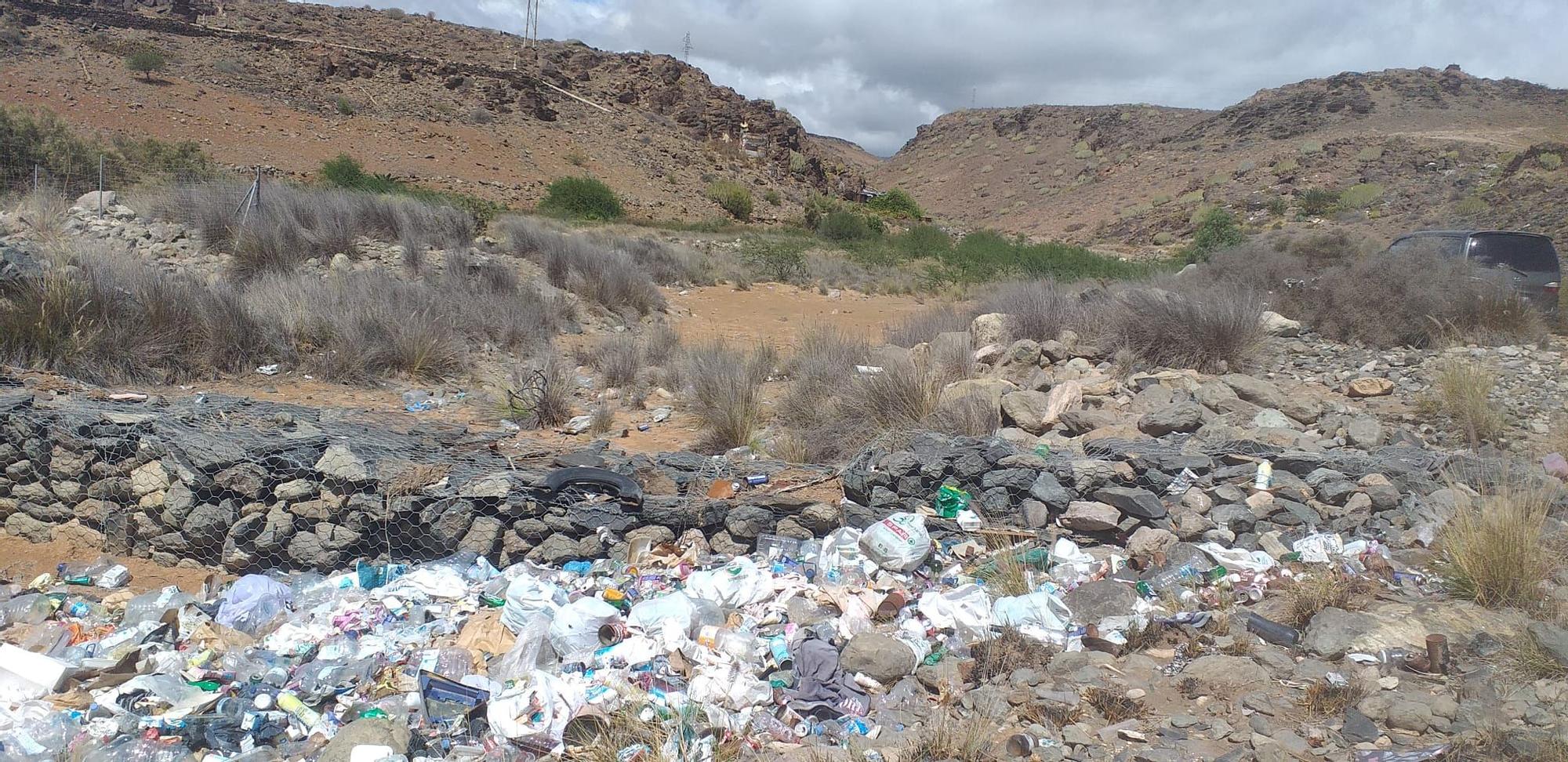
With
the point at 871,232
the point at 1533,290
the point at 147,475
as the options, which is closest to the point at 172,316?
the point at 147,475

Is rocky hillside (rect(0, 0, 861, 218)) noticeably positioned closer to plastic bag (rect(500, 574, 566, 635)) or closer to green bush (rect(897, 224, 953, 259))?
green bush (rect(897, 224, 953, 259))

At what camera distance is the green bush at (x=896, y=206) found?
44.4 metres

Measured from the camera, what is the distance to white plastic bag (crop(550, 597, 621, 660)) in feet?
12.4

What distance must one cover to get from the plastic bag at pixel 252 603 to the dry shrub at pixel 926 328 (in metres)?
7.71

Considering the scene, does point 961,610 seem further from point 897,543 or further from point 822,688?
point 822,688

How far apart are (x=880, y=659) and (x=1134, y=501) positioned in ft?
6.33

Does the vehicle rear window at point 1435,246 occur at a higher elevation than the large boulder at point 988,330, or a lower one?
higher

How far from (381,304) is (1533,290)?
14.3m

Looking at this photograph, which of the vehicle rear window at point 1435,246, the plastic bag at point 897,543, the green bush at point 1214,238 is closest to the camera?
the plastic bag at point 897,543

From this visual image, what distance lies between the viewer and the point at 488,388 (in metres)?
8.41

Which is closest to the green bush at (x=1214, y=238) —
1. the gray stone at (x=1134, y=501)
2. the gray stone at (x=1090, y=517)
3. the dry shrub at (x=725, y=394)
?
the dry shrub at (x=725, y=394)

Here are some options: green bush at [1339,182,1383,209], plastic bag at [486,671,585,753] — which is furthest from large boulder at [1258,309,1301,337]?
green bush at [1339,182,1383,209]

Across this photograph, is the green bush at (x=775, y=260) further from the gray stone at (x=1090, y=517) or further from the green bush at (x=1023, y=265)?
the gray stone at (x=1090, y=517)

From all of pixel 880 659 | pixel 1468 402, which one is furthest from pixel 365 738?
pixel 1468 402
